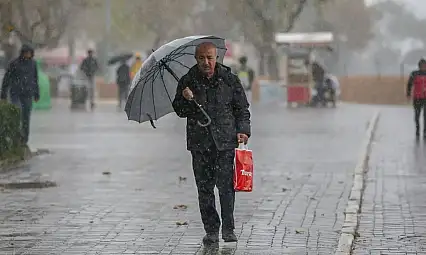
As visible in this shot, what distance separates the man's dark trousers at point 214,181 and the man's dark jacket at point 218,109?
0.09 m

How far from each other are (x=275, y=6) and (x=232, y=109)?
3800 cm

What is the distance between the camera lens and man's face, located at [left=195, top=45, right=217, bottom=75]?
31.0 feet

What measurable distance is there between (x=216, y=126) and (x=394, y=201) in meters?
3.88

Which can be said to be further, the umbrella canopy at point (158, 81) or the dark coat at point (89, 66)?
the dark coat at point (89, 66)

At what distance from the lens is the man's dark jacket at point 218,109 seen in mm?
9594

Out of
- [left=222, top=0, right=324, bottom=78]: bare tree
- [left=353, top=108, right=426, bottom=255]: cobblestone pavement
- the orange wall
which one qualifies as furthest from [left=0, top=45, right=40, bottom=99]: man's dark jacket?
the orange wall

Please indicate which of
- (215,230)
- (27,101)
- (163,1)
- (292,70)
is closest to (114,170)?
(27,101)

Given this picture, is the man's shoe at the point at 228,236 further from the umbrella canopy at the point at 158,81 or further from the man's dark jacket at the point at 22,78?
the man's dark jacket at the point at 22,78

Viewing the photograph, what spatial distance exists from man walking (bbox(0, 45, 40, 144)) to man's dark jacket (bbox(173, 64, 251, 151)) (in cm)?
1048

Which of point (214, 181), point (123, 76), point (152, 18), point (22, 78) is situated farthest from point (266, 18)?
point (214, 181)

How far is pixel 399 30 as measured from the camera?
15288 centimetres

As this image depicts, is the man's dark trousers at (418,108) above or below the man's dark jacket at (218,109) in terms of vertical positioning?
below

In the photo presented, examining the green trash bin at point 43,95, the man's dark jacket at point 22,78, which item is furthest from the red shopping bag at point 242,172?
the green trash bin at point 43,95

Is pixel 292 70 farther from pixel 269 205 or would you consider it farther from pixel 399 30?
pixel 399 30
